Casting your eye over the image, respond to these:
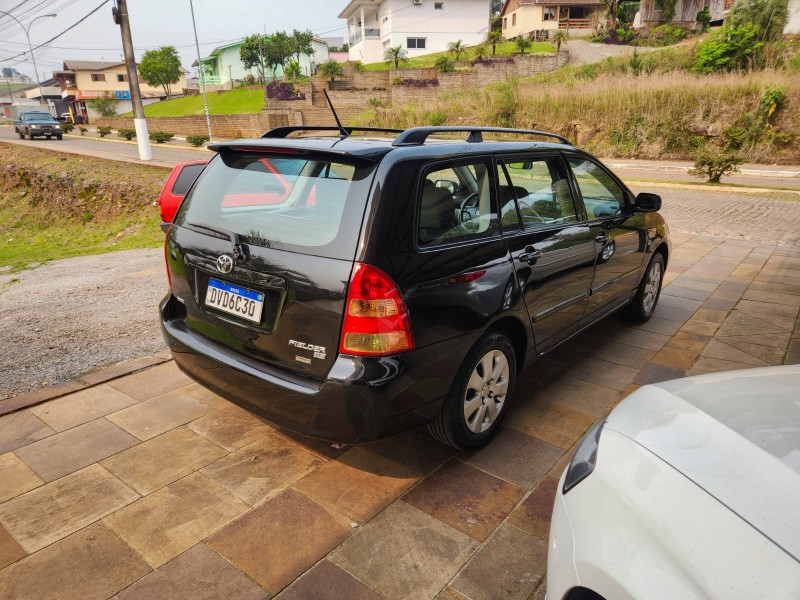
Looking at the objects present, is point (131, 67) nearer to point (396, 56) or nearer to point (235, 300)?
point (235, 300)

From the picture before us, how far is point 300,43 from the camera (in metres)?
70.4

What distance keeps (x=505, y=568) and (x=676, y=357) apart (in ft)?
9.48

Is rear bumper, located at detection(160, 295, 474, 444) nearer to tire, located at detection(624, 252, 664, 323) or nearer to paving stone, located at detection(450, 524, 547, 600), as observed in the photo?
paving stone, located at detection(450, 524, 547, 600)

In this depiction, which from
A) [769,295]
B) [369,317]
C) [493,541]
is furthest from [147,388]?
[769,295]

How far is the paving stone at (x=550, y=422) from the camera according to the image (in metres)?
3.22

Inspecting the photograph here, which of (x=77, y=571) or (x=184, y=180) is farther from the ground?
(x=184, y=180)

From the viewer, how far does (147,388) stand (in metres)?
3.76

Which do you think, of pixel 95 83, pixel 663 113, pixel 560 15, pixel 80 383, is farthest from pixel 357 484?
pixel 95 83

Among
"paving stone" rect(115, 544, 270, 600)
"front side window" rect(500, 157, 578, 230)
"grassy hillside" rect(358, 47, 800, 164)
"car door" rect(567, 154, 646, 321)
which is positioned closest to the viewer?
"paving stone" rect(115, 544, 270, 600)

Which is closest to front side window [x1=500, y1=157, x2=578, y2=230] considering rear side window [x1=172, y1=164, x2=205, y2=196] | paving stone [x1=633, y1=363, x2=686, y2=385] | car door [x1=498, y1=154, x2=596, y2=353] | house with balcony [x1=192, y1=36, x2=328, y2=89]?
car door [x1=498, y1=154, x2=596, y2=353]

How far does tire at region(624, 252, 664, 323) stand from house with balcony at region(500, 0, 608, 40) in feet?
192

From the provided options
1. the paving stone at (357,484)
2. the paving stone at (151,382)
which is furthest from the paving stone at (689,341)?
the paving stone at (151,382)

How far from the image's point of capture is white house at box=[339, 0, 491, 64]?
52812 millimetres

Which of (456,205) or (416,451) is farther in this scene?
(416,451)
